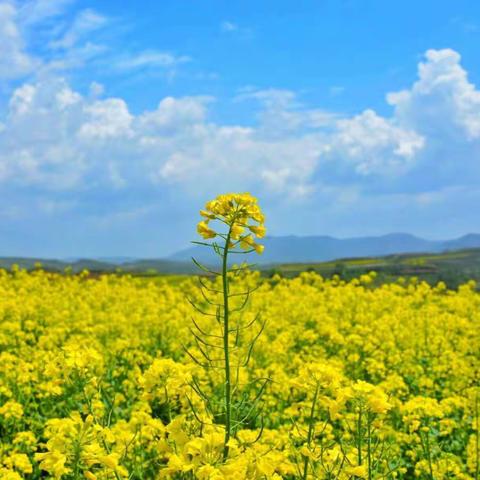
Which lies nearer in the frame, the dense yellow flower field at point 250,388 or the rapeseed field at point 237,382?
the rapeseed field at point 237,382

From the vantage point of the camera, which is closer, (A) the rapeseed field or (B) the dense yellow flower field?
(A) the rapeseed field

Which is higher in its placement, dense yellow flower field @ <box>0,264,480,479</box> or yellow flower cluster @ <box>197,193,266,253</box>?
yellow flower cluster @ <box>197,193,266,253</box>

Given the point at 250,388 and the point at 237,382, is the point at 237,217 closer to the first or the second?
the point at 237,382

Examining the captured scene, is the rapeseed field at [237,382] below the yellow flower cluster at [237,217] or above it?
below

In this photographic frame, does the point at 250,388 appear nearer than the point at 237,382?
No

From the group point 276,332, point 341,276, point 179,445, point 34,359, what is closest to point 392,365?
point 276,332

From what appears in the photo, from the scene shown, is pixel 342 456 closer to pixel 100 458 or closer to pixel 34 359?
pixel 100 458

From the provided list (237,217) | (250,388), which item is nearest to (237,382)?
(237,217)

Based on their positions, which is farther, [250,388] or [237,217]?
[250,388]

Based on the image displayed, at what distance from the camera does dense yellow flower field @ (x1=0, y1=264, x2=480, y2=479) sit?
9.13ft

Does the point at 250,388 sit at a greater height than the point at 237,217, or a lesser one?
lesser

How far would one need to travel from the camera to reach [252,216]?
2529 millimetres

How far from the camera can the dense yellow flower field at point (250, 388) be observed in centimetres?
278

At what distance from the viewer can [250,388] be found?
579 centimetres
